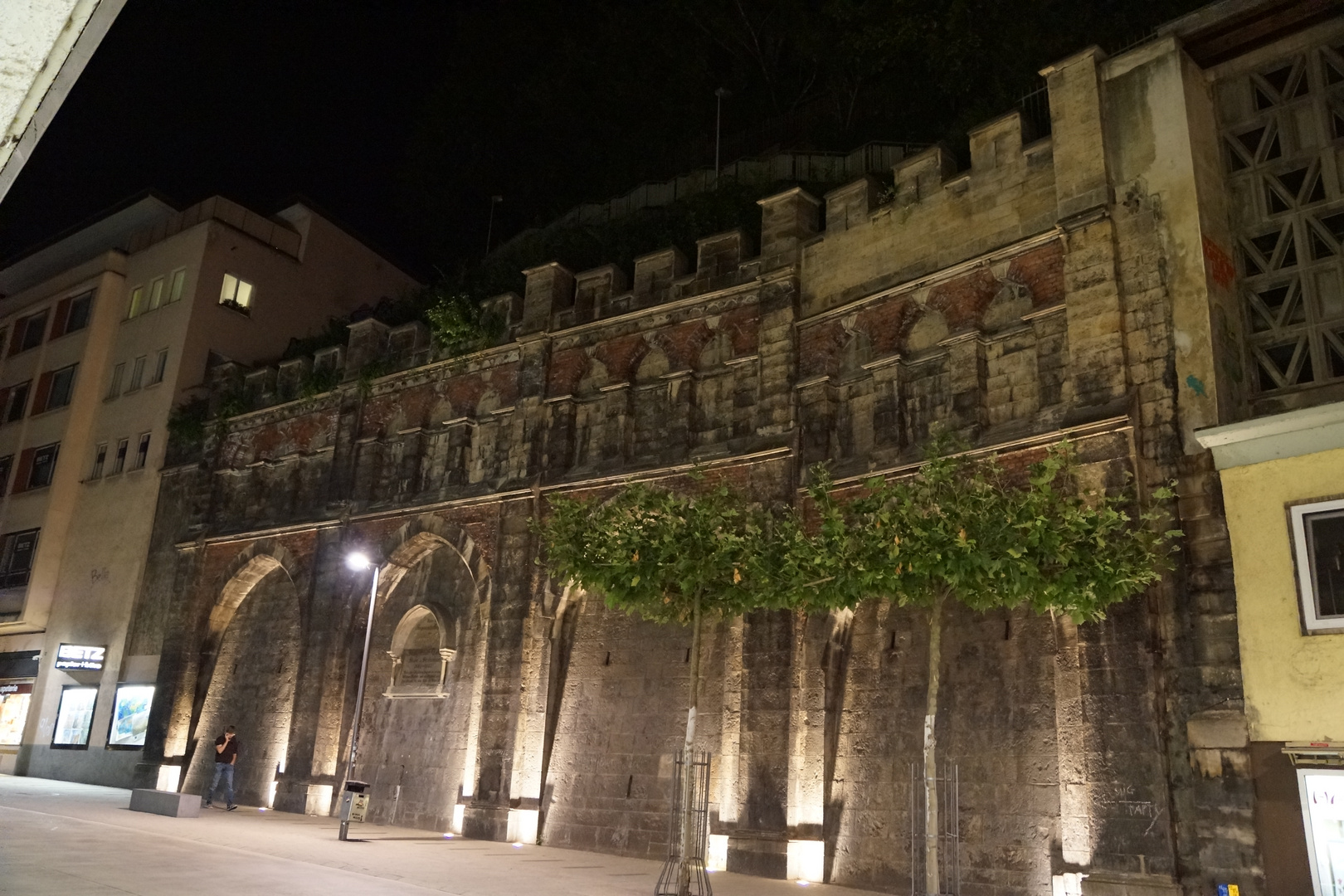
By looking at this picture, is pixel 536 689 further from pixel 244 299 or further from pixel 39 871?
pixel 244 299

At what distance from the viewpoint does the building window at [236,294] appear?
32.4m

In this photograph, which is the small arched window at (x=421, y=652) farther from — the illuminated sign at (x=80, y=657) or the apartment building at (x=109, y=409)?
the illuminated sign at (x=80, y=657)

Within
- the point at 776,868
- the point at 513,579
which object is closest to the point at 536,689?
the point at 513,579

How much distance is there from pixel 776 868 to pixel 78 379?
29522mm

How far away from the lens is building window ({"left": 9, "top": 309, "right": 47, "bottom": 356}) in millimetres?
36344

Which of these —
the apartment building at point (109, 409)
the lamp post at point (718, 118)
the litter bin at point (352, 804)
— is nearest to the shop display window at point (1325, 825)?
the litter bin at point (352, 804)

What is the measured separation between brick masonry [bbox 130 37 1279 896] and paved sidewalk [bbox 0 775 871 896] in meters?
1.85

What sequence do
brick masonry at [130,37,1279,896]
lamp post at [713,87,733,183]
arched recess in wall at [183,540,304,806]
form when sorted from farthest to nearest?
lamp post at [713,87,733,183] < arched recess in wall at [183,540,304,806] < brick masonry at [130,37,1279,896]

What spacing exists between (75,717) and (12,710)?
3916mm

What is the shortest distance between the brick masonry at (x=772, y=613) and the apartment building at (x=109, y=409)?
276 centimetres

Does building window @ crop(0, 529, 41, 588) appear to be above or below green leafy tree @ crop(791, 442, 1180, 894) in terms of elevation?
above

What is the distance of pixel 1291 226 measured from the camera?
14.2m

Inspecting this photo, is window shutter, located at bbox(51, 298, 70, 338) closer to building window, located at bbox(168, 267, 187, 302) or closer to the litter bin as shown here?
building window, located at bbox(168, 267, 187, 302)

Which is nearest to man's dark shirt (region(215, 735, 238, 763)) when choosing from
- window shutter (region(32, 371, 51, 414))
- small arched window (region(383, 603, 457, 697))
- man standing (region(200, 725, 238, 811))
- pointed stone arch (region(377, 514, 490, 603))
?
man standing (region(200, 725, 238, 811))
